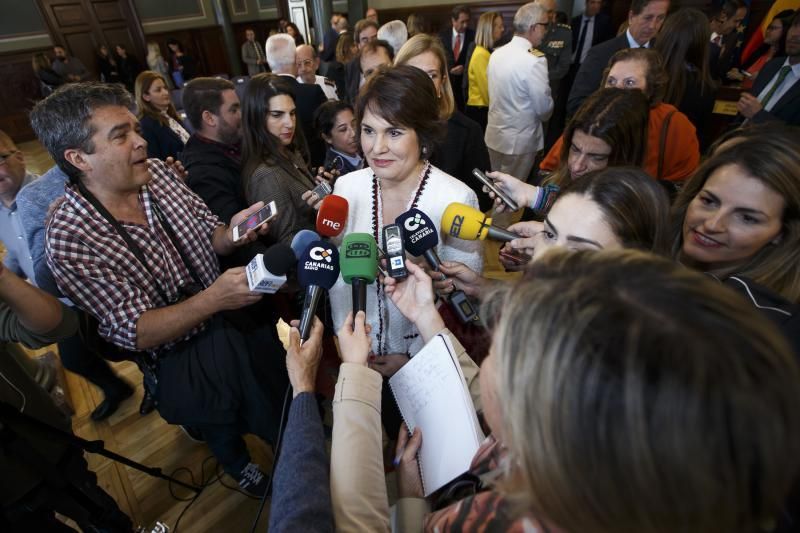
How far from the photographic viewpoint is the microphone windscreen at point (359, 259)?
108 cm

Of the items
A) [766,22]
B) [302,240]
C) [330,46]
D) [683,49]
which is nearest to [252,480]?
[302,240]

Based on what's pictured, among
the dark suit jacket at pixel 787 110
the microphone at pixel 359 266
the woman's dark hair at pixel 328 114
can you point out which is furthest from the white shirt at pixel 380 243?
the dark suit jacket at pixel 787 110

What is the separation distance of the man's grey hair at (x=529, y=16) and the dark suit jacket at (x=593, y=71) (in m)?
0.50

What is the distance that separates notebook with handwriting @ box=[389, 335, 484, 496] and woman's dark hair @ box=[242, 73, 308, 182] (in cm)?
134

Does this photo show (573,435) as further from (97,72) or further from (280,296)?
(97,72)

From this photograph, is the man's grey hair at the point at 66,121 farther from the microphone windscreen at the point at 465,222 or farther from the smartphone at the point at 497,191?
the smartphone at the point at 497,191

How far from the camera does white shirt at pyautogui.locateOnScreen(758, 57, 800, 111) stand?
2.40m

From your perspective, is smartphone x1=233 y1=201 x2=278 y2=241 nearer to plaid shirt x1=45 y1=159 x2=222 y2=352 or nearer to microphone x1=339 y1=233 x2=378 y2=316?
plaid shirt x1=45 y1=159 x2=222 y2=352

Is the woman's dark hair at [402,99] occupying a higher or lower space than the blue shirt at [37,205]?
higher

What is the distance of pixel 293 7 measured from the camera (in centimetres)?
673

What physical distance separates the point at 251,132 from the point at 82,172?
81cm

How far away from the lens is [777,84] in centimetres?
246

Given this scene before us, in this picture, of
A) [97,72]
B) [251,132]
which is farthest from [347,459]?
[97,72]

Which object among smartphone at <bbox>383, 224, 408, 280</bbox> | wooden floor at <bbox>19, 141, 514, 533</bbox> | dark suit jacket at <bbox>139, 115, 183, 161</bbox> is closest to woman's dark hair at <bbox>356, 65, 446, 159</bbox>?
smartphone at <bbox>383, 224, 408, 280</bbox>
